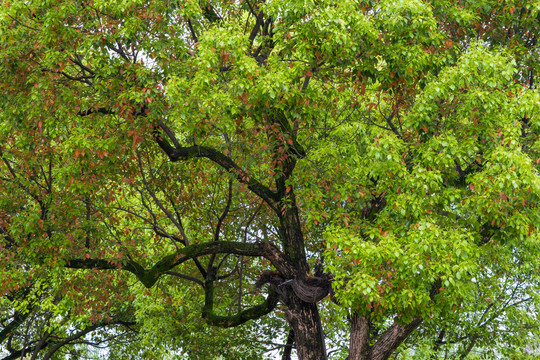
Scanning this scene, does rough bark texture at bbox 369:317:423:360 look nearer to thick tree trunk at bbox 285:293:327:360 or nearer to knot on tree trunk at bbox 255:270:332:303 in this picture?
thick tree trunk at bbox 285:293:327:360

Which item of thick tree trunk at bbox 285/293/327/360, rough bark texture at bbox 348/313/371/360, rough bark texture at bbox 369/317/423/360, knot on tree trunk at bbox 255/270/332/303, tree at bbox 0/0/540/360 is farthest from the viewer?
rough bark texture at bbox 348/313/371/360

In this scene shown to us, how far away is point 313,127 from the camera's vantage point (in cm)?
1078

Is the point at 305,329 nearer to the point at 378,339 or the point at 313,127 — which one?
the point at 378,339

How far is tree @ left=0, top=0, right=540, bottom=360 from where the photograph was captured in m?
9.03

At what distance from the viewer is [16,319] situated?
65.6 ft

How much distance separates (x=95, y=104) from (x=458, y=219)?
6686mm

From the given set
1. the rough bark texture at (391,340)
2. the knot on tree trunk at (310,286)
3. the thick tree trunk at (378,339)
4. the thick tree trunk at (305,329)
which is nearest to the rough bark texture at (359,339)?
the thick tree trunk at (378,339)

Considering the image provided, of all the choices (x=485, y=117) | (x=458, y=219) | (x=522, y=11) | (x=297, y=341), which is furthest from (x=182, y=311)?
(x=522, y=11)

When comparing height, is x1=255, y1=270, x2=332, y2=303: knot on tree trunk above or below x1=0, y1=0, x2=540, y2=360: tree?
below

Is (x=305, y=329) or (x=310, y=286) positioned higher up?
(x=310, y=286)

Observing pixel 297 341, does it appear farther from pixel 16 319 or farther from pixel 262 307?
pixel 16 319

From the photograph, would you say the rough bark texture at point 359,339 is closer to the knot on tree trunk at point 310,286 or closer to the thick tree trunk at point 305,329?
the thick tree trunk at point 305,329

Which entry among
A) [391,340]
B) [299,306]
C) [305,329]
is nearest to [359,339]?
[391,340]

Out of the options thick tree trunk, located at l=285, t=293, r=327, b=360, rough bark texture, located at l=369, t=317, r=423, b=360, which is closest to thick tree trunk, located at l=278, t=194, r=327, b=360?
thick tree trunk, located at l=285, t=293, r=327, b=360
